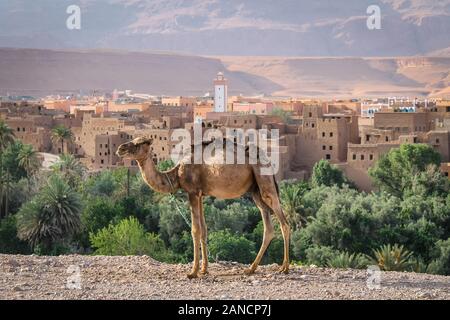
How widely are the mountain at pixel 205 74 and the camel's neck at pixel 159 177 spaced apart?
429ft

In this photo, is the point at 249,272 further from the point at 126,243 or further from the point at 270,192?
the point at 126,243

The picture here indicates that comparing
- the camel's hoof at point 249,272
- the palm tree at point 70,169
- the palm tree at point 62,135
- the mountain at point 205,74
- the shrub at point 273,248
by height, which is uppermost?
the mountain at point 205,74

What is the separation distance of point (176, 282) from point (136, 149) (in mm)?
1441

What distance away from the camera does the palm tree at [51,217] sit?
28172 mm

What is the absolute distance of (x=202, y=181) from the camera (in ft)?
39.5

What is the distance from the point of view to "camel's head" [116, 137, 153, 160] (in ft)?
39.5

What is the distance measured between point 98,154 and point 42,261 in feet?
120

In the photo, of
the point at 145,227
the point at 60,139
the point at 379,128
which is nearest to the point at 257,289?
the point at 145,227

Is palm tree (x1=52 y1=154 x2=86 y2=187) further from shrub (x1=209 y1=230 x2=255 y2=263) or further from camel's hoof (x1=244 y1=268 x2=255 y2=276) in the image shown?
camel's hoof (x1=244 y1=268 x2=255 y2=276)

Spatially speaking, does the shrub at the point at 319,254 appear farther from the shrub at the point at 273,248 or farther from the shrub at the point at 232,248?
the shrub at the point at 232,248

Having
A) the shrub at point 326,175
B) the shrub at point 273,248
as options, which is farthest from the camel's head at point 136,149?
the shrub at point 326,175

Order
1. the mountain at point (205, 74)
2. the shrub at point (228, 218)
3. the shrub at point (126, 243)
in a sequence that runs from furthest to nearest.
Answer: the mountain at point (205, 74) < the shrub at point (228, 218) < the shrub at point (126, 243)

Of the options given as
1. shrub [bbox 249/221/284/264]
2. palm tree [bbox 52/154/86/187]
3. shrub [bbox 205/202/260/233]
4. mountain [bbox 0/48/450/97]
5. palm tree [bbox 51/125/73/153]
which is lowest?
shrub [bbox 249/221/284/264]

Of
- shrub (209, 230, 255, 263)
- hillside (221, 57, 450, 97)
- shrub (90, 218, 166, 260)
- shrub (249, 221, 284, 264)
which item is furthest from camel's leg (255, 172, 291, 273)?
hillside (221, 57, 450, 97)
